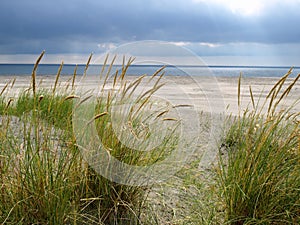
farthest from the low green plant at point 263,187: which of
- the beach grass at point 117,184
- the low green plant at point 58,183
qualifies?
the low green plant at point 58,183

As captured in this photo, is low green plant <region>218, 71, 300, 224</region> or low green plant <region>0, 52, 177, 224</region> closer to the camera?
low green plant <region>0, 52, 177, 224</region>

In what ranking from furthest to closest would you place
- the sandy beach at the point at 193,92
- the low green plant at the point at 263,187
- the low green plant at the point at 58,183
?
the sandy beach at the point at 193,92, the low green plant at the point at 263,187, the low green plant at the point at 58,183

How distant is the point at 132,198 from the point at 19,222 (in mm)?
744

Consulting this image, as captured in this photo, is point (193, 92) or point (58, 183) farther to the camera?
point (193, 92)

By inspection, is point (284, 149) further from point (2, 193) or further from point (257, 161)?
point (2, 193)

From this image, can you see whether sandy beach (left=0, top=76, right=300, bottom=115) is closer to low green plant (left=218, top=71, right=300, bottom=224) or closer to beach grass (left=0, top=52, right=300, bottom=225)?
beach grass (left=0, top=52, right=300, bottom=225)

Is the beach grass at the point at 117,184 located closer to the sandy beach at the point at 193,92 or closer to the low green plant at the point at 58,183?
the low green plant at the point at 58,183

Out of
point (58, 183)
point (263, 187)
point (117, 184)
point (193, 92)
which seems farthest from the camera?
point (193, 92)

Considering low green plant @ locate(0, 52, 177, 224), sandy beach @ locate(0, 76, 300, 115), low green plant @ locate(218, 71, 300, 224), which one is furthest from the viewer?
sandy beach @ locate(0, 76, 300, 115)

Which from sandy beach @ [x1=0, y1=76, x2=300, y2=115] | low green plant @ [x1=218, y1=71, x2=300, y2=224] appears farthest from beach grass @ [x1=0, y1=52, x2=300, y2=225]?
sandy beach @ [x1=0, y1=76, x2=300, y2=115]

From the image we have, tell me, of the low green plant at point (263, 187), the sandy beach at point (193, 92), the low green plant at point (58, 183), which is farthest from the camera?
the sandy beach at point (193, 92)

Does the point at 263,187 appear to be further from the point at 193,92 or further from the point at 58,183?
the point at 193,92

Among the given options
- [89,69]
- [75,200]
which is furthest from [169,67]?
[75,200]

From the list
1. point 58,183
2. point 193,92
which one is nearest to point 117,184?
point 58,183
